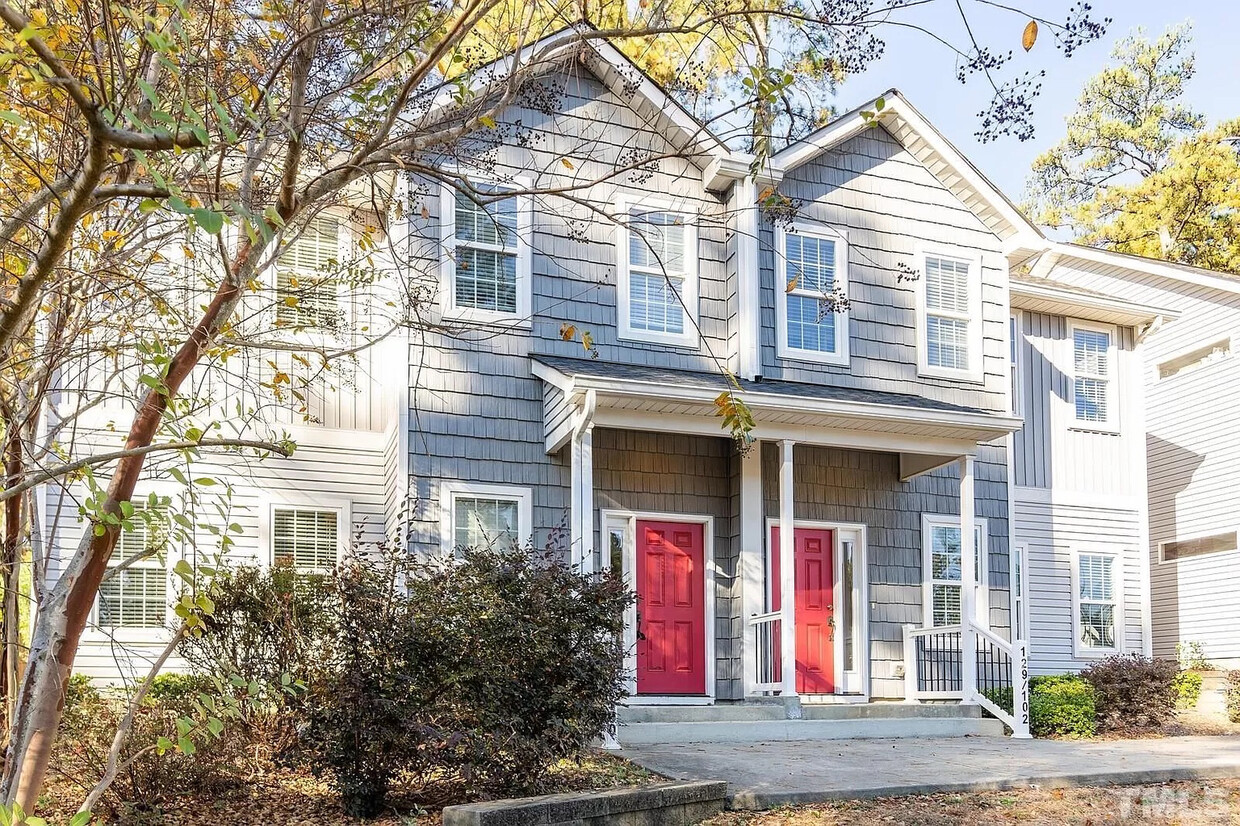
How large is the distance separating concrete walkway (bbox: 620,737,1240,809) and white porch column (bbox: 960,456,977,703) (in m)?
1.02

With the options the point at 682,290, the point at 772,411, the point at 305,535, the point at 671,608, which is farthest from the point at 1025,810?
the point at 305,535

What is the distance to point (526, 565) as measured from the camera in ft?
27.3

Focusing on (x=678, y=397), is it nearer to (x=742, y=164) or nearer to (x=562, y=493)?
(x=562, y=493)

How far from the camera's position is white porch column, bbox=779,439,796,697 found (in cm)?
1165

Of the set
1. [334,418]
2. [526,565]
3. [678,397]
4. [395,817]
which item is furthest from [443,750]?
[334,418]

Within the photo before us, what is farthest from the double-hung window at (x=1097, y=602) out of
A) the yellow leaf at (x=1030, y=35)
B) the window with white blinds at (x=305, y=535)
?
the yellow leaf at (x=1030, y=35)

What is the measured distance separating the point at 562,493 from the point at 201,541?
376 centimetres

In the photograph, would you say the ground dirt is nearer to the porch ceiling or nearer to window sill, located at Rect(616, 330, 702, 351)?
the porch ceiling

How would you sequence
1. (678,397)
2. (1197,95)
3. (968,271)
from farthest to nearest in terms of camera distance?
1. (1197,95)
2. (968,271)
3. (678,397)

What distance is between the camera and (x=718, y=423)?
11977 mm

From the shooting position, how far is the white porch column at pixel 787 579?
459 inches

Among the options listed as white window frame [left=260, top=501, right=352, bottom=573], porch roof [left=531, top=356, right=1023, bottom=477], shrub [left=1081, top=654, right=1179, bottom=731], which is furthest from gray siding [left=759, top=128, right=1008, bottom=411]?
white window frame [left=260, top=501, right=352, bottom=573]

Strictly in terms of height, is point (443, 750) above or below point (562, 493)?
below

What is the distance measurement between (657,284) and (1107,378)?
772cm
